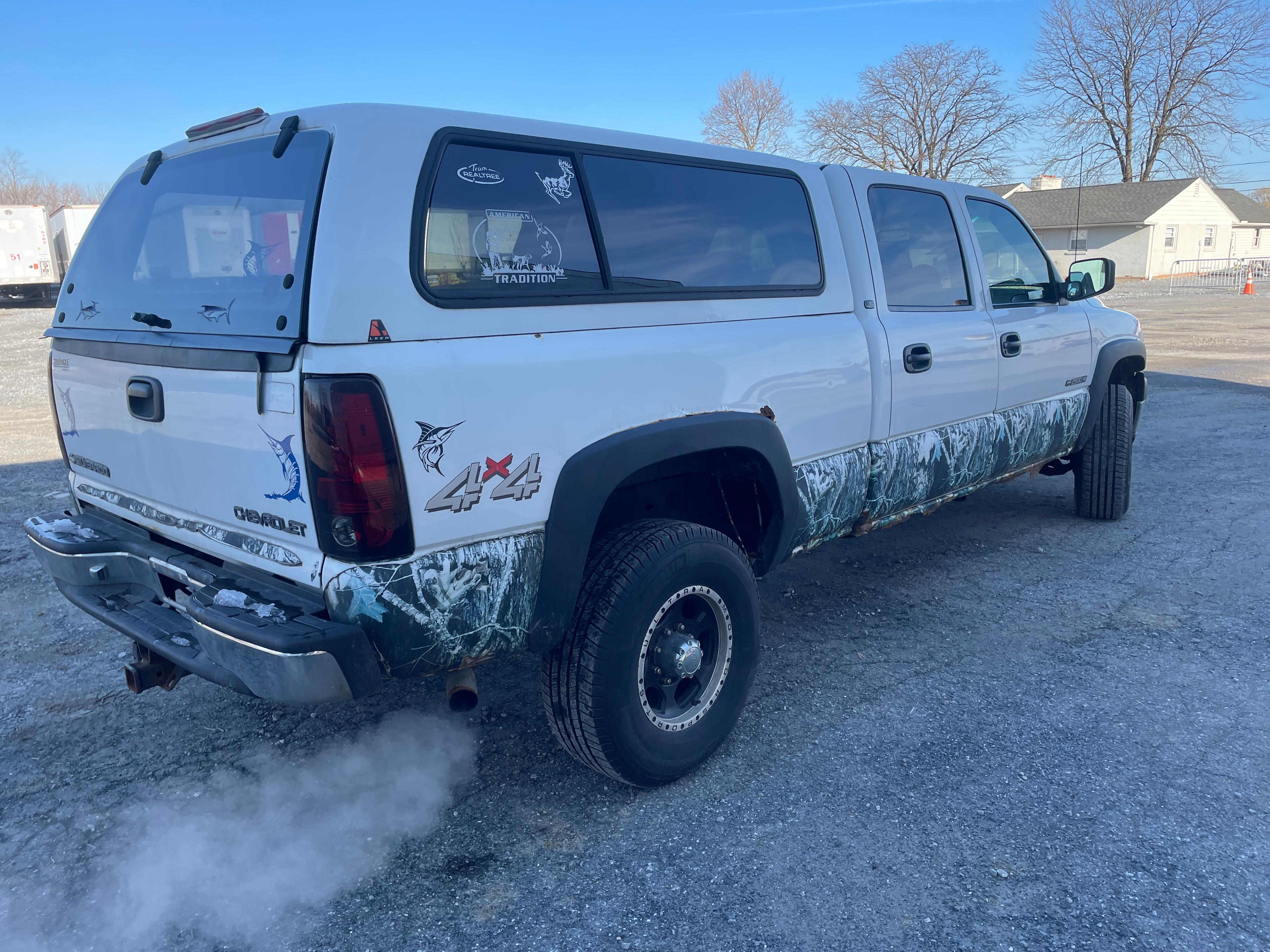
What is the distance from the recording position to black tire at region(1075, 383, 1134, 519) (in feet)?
18.1

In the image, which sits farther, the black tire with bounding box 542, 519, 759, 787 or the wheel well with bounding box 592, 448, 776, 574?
the wheel well with bounding box 592, 448, 776, 574

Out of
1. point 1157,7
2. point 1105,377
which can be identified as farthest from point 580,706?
point 1157,7

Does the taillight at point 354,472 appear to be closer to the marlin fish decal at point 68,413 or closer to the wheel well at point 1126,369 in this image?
the marlin fish decal at point 68,413

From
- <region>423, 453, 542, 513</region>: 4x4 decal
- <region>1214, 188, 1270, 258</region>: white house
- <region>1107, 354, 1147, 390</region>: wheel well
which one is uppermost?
<region>1214, 188, 1270, 258</region>: white house

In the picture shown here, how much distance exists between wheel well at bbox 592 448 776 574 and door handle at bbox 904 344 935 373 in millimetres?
954

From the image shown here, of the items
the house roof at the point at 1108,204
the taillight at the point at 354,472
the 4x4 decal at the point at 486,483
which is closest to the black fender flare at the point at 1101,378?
the 4x4 decal at the point at 486,483

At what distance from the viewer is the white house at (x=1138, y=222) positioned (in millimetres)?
44562

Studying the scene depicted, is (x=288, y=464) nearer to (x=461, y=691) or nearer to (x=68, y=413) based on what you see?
(x=461, y=691)

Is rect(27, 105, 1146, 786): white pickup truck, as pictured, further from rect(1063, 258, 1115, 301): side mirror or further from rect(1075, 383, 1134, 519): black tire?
rect(1075, 383, 1134, 519): black tire

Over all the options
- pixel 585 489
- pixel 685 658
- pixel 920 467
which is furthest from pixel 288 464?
pixel 920 467

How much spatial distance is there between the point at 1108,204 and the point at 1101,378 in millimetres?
47924

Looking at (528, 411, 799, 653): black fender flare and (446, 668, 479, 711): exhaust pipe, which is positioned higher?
(528, 411, 799, 653): black fender flare

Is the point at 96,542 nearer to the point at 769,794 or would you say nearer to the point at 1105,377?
the point at 769,794

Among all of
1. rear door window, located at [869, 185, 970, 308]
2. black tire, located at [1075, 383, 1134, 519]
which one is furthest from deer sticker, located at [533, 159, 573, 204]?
black tire, located at [1075, 383, 1134, 519]
